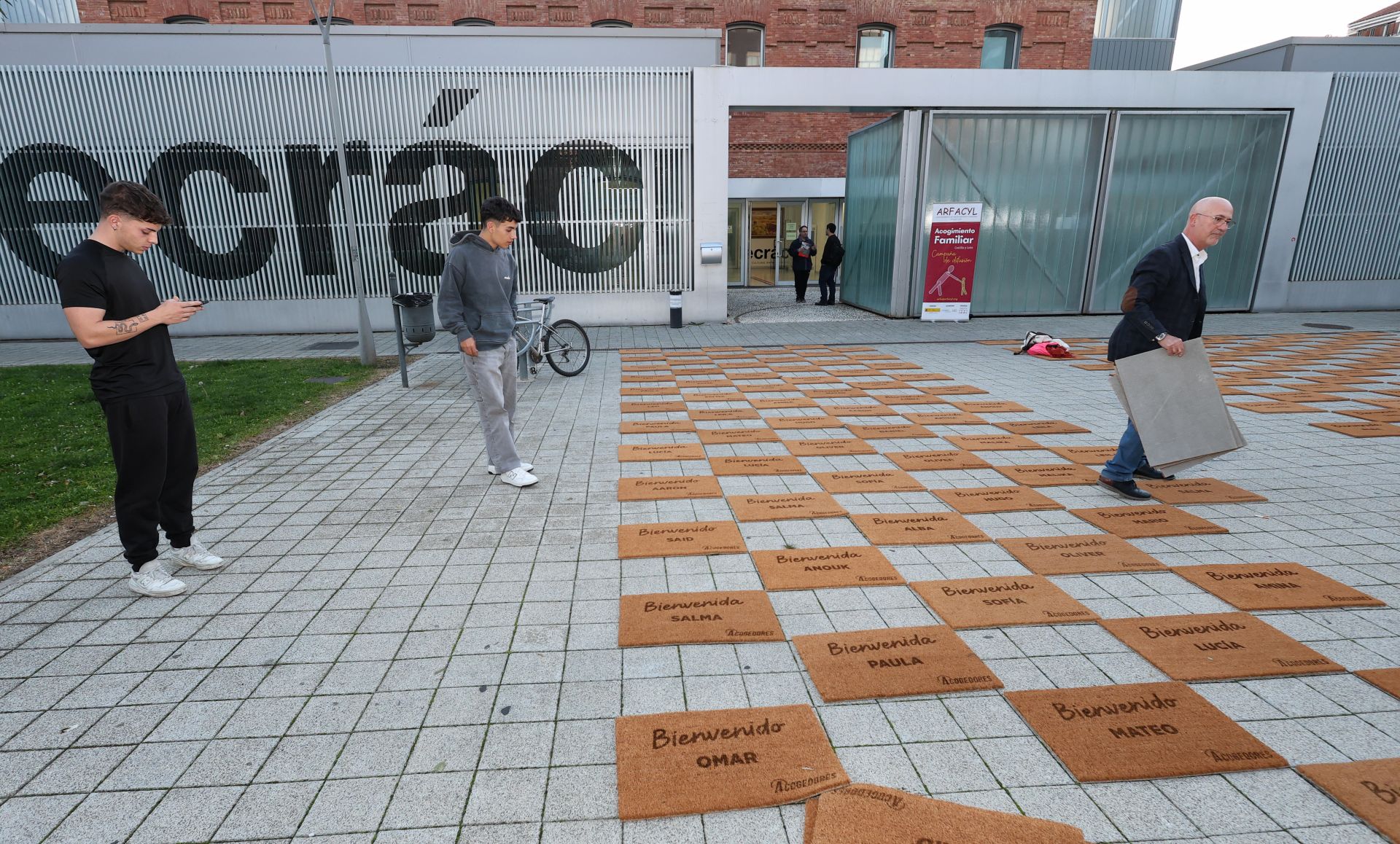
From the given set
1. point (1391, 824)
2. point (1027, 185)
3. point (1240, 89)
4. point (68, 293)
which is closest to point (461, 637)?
point (68, 293)

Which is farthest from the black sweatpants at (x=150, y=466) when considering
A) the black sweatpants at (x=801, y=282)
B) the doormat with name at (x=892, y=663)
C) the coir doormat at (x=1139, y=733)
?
the black sweatpants at (x=801, y=282)

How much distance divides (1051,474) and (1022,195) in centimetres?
1142

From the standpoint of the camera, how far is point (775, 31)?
73.2 feet

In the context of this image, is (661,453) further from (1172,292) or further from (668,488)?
(1172,292)

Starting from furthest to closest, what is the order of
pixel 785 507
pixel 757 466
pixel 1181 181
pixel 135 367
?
pixel 1181 181, pixel 757 466, pixel 785 507, pixel 135 367

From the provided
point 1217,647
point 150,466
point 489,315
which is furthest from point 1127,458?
point 150,466

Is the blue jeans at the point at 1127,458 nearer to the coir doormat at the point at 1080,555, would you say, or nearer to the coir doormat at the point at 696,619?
the coir doormat at the point at 1080,555

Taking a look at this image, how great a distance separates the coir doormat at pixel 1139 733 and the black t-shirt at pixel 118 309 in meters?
4.38

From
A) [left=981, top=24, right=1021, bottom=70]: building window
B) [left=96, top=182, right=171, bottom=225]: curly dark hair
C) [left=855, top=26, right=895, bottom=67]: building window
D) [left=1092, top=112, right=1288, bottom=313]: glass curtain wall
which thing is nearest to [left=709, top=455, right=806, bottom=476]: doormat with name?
[left=96, top=182, right=171, bottom=225]: curly dark hair

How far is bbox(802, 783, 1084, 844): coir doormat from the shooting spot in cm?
212

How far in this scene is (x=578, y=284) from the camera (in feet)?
47.6

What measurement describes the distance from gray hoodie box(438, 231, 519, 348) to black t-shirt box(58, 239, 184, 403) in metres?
1.78

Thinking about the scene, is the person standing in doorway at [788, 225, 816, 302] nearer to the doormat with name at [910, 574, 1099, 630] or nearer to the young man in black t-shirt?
the doormat with name at [910, 574, 1099, 630]

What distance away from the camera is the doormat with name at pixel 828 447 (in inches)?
247
